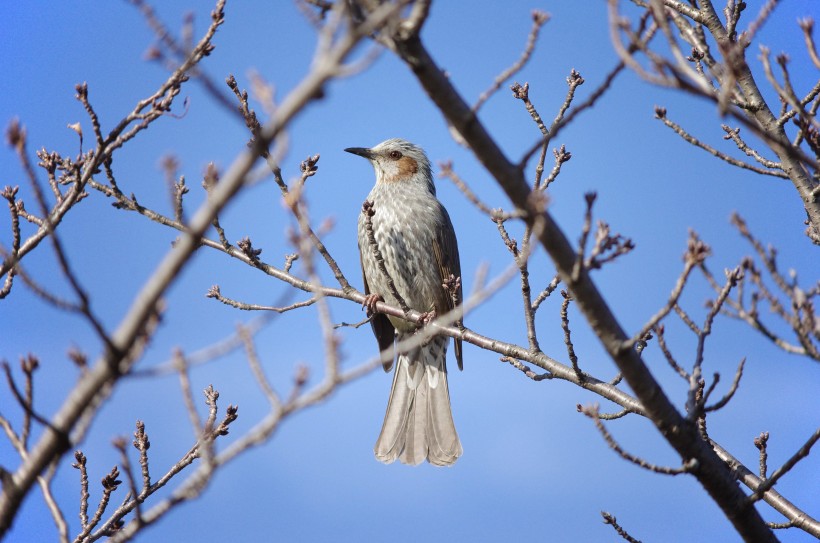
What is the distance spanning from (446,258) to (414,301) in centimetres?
45

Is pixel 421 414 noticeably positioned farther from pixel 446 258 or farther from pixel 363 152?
pixel 363 152

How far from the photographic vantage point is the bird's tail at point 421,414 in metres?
6.17

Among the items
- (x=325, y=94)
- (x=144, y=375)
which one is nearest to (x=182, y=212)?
(x=144, y=375)

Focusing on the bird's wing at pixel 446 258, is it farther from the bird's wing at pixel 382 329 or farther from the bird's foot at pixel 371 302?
the bird's foot at pixel 371 302

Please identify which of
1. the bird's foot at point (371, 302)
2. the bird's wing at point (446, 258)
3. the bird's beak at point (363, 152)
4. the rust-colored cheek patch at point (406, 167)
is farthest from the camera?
the bird's beak at point (363, 152)

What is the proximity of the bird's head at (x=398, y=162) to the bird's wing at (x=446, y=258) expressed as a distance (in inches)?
18.4

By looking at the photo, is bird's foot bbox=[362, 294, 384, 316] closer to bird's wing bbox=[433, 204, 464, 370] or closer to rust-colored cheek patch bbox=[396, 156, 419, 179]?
bird's wing bbox=[433, 204, 464, 370]

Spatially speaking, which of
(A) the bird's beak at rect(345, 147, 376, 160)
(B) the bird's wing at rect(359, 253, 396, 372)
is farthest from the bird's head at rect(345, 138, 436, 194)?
(B) the bird's wing at rect(359, 253, 396, 372)

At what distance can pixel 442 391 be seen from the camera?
664cm

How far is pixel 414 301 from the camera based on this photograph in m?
6.81

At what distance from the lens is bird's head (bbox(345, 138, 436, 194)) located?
7.44 metres

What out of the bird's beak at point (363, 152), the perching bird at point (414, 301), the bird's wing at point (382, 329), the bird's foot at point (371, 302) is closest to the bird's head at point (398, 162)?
the bird's beak at point (363, 152)

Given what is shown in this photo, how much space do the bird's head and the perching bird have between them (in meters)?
0.12

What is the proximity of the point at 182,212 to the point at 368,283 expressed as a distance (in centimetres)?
255
